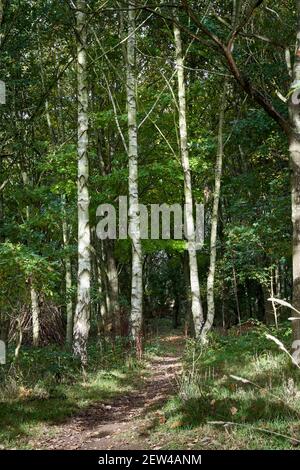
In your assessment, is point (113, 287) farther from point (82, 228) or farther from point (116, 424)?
point (116, 424)

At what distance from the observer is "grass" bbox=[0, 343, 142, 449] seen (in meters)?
6.40

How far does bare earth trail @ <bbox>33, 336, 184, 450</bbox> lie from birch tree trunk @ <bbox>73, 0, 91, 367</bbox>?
1.91 m

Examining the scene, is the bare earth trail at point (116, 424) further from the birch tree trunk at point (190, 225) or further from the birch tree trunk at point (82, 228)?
the birch tree trunk at point (190, 225)

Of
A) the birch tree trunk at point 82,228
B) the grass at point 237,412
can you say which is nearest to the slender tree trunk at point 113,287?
the birch tree trunk at point 82,228

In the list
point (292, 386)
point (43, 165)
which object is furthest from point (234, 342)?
point (43, 165)

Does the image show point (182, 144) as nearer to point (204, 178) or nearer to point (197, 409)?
point (204, 178)

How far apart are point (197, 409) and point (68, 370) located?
13.9 feet

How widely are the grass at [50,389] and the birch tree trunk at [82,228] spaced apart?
22.8 inches

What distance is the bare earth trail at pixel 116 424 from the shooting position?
5672 mm

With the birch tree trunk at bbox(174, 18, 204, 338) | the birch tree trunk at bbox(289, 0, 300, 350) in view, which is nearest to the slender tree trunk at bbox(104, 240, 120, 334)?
the birch tree trunk at bbox(174, 18, 204, 338)

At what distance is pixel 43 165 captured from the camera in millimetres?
14578

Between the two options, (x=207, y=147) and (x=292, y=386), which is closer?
(x=292, y=386)

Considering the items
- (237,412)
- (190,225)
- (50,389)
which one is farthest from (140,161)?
(237,412)

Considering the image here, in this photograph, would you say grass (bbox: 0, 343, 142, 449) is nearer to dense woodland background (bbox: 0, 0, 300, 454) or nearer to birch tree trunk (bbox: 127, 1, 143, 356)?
dense woodland background (bbox: 0, 0, 300, 454)
